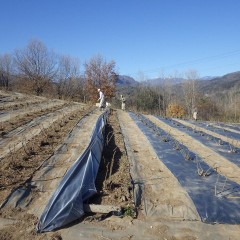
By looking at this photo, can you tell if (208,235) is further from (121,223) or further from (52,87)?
(52,87)

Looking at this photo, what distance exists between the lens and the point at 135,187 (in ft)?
16.2

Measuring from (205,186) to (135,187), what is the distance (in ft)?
3.84

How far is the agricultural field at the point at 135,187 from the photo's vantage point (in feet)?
12.5

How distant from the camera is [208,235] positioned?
3.67 metres

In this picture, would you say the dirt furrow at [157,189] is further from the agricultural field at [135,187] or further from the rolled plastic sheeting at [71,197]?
the rolled plastic sheeting at [71,197]

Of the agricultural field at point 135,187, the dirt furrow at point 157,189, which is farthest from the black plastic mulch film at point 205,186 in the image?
the dirt furrow at point 157,189

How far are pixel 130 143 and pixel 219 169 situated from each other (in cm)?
280

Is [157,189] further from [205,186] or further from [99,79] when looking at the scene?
[99,79]

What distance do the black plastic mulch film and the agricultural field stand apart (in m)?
0.01

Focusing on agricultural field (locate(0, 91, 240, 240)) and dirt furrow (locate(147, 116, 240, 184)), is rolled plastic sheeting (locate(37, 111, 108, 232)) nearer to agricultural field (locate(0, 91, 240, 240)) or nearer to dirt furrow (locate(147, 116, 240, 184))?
agricultural field (locate(0, 91, 240, 240))

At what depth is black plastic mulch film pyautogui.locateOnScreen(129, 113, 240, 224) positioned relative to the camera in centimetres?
413

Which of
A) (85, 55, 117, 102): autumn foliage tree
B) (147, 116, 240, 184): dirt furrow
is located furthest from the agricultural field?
(85, 55, 117, 102): autumn foliage tree

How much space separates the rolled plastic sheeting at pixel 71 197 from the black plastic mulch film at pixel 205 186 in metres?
1.57

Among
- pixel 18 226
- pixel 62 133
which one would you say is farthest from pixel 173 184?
pixel 62 133
